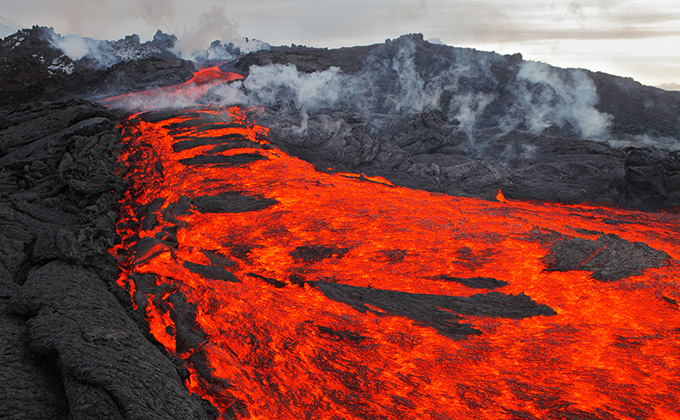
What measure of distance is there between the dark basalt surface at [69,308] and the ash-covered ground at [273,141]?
24 mm

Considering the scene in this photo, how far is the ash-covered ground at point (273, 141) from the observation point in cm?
515

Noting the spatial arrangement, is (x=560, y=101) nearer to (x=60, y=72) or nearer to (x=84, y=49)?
(x=60, y=72)

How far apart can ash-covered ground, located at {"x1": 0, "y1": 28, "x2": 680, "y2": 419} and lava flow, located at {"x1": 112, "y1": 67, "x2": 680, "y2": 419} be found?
0.56 meters

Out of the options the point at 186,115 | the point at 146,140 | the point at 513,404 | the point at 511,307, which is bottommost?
the point at 513,404

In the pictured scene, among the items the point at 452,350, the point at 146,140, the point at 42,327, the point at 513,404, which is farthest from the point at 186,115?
the point at 513,404

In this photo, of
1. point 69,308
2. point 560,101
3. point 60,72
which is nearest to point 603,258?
point 69,308

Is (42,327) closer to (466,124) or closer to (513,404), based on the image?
(513,404)

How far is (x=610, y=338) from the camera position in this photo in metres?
7.09

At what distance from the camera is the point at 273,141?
50.4ft

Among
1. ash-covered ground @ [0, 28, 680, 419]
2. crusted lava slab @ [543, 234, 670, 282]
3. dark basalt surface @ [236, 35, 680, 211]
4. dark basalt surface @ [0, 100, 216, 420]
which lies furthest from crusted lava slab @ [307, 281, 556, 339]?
dark basalt surface @ [236, 35, 680, 211]

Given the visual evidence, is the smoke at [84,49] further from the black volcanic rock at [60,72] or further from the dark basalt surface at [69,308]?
the dark basalt surface at [69,308]

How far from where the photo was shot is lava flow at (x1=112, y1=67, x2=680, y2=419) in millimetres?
6008

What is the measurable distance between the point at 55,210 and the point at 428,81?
1921 cm

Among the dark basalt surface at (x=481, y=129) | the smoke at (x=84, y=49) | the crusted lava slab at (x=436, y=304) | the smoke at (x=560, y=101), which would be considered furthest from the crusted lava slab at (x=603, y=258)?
the smoke at (x=84, y=49)
